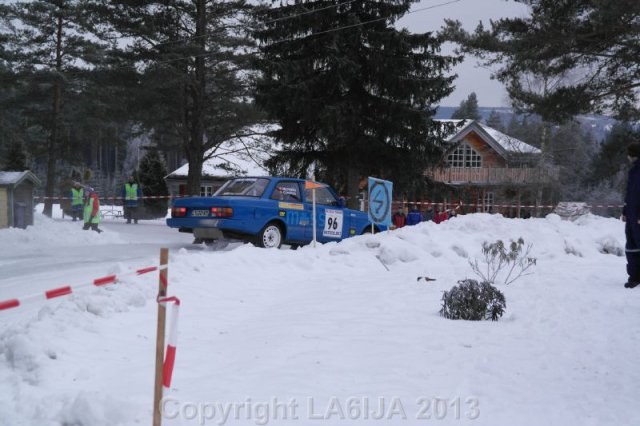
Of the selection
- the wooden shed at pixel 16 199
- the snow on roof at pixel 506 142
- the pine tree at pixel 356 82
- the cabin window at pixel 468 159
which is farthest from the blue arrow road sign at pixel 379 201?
the cabin window at pixel 468 159

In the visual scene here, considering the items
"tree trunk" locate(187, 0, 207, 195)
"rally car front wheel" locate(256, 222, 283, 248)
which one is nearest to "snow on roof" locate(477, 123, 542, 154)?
"tree trunk" locate(187, 0, 207, 195)

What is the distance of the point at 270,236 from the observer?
505 inches

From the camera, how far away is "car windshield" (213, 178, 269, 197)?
13.0 meters

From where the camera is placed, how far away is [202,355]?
203 inches

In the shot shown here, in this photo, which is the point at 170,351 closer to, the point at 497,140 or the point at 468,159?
the point at 497,140

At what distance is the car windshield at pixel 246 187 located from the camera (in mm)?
12953

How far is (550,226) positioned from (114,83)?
19.0 m

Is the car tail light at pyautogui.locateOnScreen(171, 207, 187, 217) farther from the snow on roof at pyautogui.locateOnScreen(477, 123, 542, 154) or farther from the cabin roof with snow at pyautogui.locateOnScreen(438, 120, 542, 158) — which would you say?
the cabin roof with snow at pyautogui.locateOnScreen(438, 120, 542, 158)

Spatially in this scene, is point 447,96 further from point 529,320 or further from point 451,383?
point 451,383

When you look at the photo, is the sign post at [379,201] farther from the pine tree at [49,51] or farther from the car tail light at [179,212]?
the pine tree at [49,51]

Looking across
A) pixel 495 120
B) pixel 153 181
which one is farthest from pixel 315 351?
pixel 495 120

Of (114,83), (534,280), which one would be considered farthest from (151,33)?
(534,280)

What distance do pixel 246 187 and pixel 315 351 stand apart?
27.0 ft

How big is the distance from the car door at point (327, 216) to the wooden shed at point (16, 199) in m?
8.66
